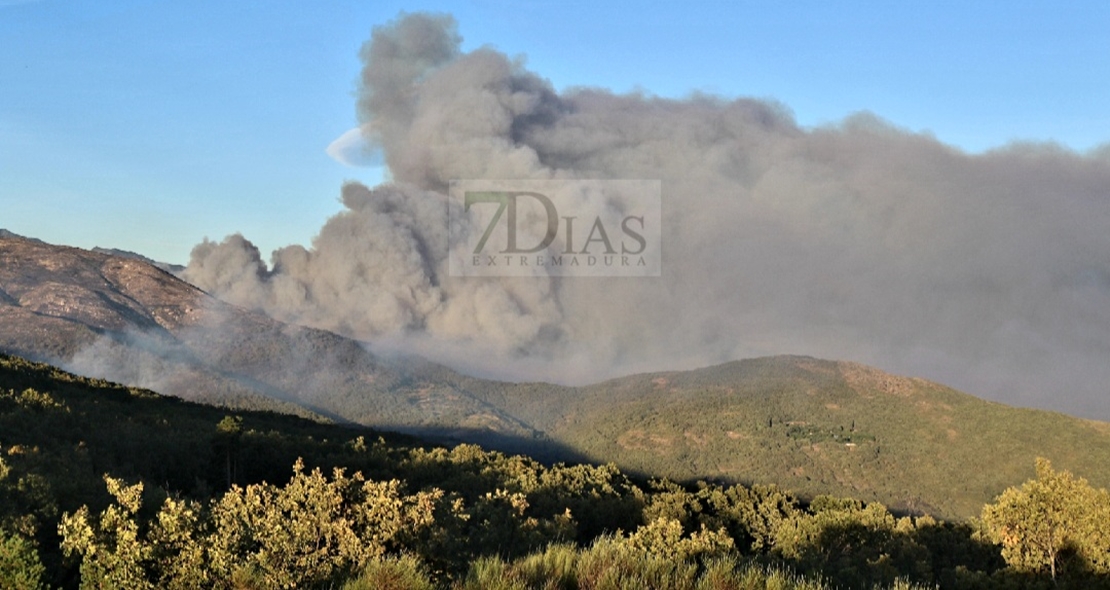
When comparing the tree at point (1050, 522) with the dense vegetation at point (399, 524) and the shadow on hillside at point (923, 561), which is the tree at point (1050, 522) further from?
the shadow on hillside at point (923, 561)

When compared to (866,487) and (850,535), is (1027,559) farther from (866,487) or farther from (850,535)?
(866,487)

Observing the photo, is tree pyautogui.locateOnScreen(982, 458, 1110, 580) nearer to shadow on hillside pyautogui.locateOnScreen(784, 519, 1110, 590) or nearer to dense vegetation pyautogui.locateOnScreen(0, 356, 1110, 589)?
dense vegetation pyautogui.locateOnScreen(0, 356, 1110, 589)

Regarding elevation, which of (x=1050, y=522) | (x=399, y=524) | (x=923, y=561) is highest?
(x=399, y=524)

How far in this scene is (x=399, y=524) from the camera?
18781 mm

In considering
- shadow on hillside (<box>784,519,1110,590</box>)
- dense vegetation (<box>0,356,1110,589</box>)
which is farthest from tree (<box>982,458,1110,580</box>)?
shadow on hillside (<box>784,519,1110,590</box>)

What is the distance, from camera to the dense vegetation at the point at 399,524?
13.8 metres

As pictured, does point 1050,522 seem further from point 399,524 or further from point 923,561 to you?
point 399,524

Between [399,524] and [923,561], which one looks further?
[923,561]

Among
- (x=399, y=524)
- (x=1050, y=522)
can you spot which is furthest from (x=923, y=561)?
(x=399, y=524)

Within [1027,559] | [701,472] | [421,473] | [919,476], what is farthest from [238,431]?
[919,476]

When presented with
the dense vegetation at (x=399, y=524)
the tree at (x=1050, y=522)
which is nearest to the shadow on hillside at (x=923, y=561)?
the dense vegetation at (x=399, y=524)

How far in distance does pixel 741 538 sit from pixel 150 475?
4064 cm

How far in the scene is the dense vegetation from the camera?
45.4 feet

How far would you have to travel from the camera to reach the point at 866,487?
183 m
